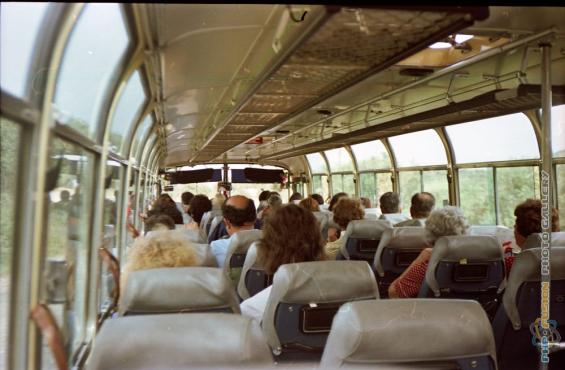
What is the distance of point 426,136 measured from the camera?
3.03 meters

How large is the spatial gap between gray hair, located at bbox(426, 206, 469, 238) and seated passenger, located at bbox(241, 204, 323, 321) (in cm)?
92

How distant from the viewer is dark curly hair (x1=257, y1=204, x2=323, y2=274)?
230 cm

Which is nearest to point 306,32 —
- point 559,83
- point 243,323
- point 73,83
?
point 73,83

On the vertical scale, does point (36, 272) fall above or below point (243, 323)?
above

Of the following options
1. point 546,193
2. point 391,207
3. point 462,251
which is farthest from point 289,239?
point 391,207

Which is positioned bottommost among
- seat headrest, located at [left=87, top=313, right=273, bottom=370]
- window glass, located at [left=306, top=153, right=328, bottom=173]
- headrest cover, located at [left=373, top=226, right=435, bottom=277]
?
seat headrest, located at [left=87, top=313, right=273, bottom=370]

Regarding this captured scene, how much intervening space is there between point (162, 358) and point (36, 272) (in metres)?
0.34

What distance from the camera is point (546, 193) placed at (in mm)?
1632

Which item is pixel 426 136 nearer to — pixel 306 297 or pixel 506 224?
pixel 506 224

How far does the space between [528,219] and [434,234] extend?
0.87 m

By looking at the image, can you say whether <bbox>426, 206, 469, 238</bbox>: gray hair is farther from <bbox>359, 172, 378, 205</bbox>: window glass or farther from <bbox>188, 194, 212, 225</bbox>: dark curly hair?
<bbox>188, 194, 212, 225</bbox>: dark curly hair

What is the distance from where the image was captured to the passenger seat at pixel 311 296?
1.76m

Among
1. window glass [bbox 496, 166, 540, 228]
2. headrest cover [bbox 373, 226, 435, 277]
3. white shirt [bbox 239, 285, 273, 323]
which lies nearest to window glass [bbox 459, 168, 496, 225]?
window glass [bbox 496, 166, 540, 228]

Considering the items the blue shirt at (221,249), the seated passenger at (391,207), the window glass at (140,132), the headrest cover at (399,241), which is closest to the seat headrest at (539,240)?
the seated passenger at (391,207)
